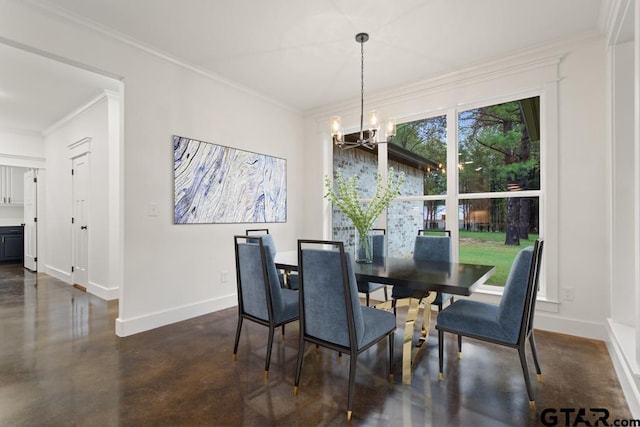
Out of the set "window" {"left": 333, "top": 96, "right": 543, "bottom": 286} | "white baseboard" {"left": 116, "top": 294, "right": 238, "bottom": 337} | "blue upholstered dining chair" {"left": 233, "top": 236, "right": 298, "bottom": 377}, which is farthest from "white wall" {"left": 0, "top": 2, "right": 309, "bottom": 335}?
"window" {"left": 333, "top": 96, "right": 543, "bottom": 286}

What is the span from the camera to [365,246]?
266cm

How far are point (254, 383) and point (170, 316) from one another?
63.8 inches

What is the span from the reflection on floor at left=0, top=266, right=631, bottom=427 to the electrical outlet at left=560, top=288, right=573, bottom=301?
1.16 ft

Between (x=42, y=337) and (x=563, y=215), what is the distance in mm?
4981

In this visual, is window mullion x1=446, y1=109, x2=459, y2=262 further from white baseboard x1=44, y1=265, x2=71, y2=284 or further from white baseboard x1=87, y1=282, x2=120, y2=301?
white baseboard x1=44, y1=265, x2=71, y2=284

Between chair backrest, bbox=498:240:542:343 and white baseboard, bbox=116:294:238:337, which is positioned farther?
white baseboard, bbox=116:294:238:337

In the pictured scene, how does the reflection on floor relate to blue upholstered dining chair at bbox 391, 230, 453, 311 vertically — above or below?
below

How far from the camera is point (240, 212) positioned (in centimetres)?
399

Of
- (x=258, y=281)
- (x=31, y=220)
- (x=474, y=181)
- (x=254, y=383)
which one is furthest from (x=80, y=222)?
(x=474, y=181)

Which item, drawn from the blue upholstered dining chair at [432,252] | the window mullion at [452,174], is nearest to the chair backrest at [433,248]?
the blue upholstered dining chair at [432,252]

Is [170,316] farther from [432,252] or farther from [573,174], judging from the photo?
[573,174]

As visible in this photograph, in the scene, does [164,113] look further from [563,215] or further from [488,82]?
[563,215]

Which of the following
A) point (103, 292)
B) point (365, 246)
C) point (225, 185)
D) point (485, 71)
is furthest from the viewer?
point (103, 292)

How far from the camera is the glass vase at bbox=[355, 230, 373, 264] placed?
265 cm
